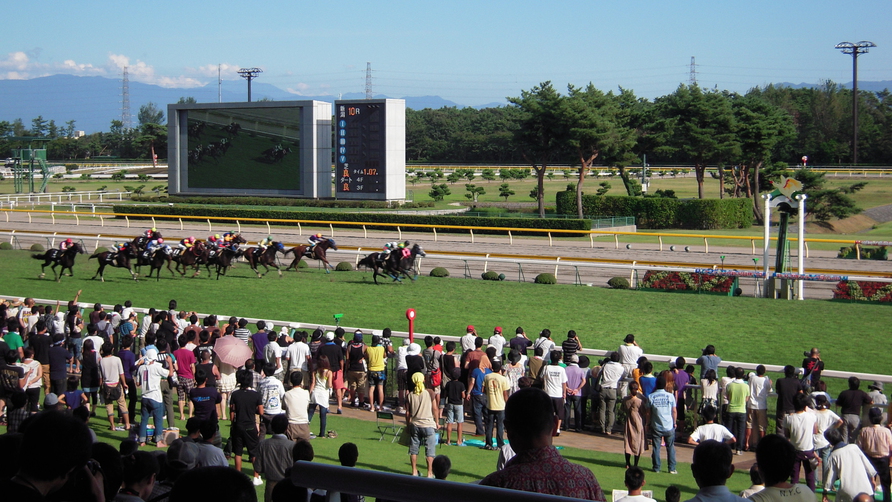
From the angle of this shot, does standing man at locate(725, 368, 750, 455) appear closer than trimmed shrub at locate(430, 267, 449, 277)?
Yes

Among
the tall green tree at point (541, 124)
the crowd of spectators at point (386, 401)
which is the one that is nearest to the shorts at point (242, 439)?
the crowd of spectators at point (386, 401)

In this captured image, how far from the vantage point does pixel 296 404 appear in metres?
7.41

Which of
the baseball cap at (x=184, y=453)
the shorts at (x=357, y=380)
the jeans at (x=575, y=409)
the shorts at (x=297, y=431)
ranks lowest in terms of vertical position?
the jeans at (x=575, y=409)

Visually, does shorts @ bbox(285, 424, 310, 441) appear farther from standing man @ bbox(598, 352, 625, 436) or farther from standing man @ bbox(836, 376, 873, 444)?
standing man @ bbox(836, 376, 873, 444)

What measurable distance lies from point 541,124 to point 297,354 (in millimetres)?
29834

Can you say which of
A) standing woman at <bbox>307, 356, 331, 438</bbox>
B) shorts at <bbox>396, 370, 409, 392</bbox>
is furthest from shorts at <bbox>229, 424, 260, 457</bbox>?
shorts at <bbox>396, 370, 409, 392</bbox>

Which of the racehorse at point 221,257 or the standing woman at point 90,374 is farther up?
the racehorse at point 221,257

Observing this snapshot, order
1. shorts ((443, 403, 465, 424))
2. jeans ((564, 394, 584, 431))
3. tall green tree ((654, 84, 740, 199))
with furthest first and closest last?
tall green tree ((654, 84, 740, 199))
jeans ((564, 394, 584, 431))
shorts ((443, 403, 465, 424))

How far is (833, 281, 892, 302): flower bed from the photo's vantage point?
17031 millimetres

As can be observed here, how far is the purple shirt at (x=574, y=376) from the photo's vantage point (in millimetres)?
9414

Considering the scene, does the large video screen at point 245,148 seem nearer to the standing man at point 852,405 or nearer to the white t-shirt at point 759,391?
the white t-shirt at point 759,391

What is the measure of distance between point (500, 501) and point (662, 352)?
11.6m

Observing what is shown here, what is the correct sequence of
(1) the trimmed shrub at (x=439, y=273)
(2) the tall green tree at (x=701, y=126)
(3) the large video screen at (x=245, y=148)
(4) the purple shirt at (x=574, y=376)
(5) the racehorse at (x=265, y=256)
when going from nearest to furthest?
(4) the purple shirt at (x=574, y=376)
(5) the racehorse at (x=265, y=256)
(1) the trimmed shrub at (x=439, y=273)
(3) the large video screen at (x=245, y=148)
(2) the tall green tree at (x=701, y=126)

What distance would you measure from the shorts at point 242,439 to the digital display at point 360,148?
1087 inches
